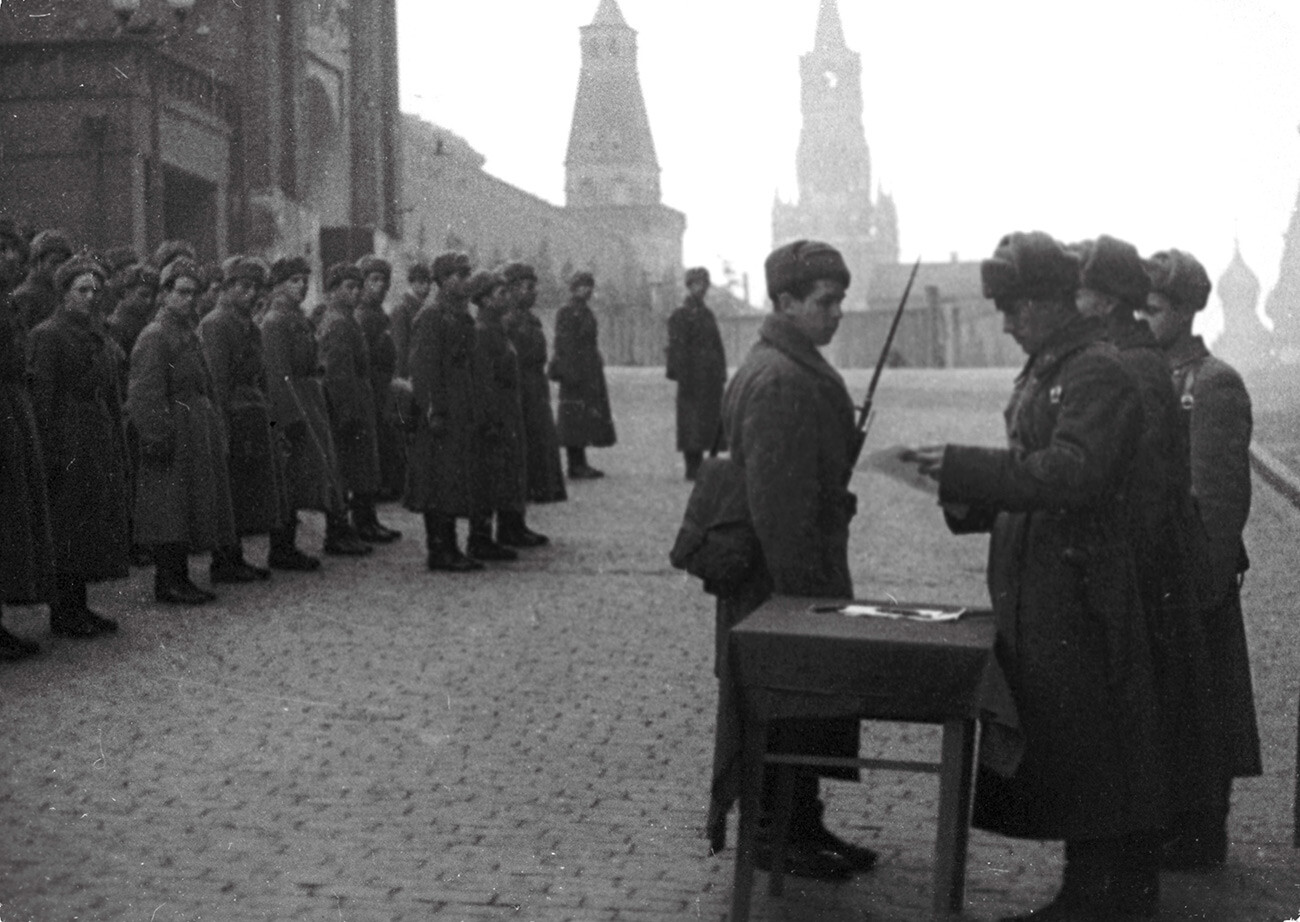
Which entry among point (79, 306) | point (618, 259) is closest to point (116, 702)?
point (79, 306)

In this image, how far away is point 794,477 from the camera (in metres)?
5.38

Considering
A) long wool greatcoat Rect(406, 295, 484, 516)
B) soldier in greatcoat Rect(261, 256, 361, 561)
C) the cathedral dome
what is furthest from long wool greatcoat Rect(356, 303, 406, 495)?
the cathedral dome

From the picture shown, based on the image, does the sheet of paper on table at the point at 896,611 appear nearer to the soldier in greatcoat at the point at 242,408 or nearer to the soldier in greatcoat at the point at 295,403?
the soldier in greatcoat at the point at 242,408

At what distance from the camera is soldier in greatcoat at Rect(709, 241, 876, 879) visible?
17.7 ft

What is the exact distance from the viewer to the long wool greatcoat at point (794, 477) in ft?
17.7

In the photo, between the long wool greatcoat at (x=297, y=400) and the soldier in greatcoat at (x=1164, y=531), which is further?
the long wool greatcoat at (x=297, y=400)

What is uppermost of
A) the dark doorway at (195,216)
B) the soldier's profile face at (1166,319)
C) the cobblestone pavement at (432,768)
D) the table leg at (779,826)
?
the dark doorway at (195,216)

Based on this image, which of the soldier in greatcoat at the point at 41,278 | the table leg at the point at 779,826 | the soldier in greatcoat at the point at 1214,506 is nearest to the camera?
the table leg at the point at 779,826

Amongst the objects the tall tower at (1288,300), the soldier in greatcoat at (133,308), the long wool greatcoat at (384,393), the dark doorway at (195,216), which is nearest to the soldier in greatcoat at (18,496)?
the soldier in greatcoat at (133,308)

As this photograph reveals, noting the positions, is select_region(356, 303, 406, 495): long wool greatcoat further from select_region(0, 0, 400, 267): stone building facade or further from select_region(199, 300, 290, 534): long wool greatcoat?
select_region(0, 0, 400, 267): stone building facade

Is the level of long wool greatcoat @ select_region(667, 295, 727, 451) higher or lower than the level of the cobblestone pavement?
higher

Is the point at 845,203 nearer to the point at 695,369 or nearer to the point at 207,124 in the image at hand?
the point at 207,124

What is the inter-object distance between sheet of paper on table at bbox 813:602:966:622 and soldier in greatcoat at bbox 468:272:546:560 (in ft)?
23.4

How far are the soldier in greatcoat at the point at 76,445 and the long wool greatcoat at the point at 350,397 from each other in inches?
121
